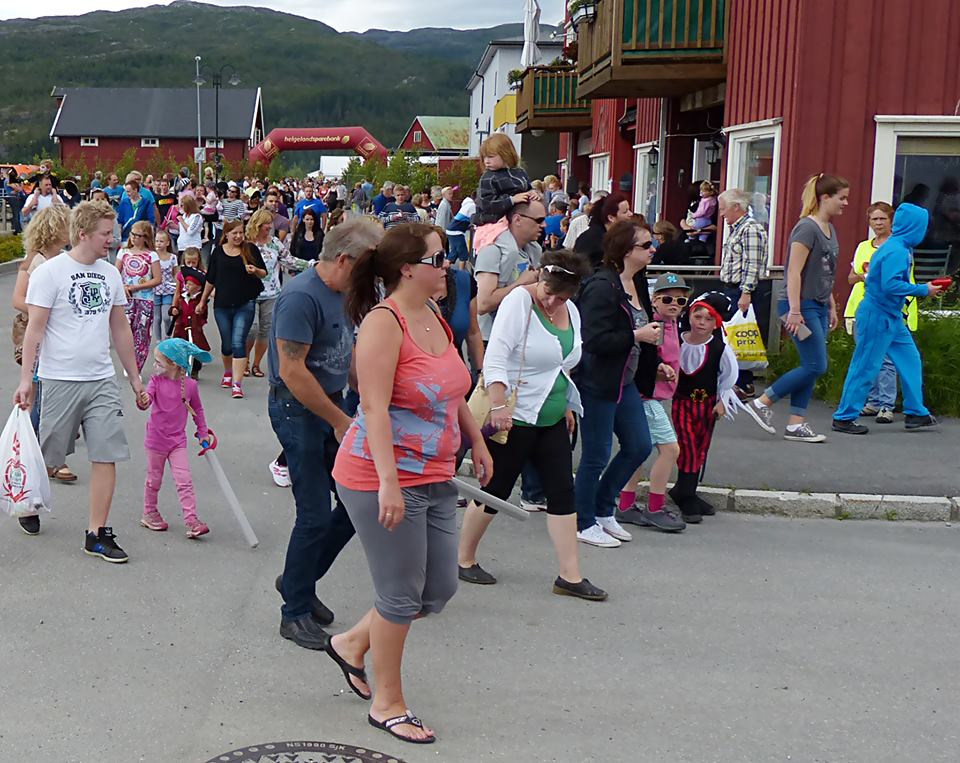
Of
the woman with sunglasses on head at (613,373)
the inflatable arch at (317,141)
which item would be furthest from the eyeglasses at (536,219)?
the inflatable arch at (317,141)

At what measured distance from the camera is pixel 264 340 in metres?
11.9

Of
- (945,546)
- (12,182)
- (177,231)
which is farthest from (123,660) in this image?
(12,182)

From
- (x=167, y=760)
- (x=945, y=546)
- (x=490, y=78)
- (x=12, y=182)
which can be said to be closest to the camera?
(x=167, y=760)

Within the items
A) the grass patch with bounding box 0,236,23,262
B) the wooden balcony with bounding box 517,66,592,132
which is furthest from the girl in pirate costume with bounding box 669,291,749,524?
the grass patch with bounding box 0,236,23,262

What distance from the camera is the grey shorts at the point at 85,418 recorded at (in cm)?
609

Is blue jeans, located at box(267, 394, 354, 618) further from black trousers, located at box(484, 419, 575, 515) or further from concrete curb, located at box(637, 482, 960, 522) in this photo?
concrete curb, located at box(637, 482, 960, 522)

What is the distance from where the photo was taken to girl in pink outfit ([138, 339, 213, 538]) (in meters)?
6.62

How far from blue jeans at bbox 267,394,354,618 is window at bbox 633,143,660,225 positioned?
54.0 ft

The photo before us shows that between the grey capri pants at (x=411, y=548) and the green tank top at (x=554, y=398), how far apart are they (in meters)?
1.50

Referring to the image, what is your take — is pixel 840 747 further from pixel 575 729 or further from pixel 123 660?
pixel 123 660

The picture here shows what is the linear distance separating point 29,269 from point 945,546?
18.6ft

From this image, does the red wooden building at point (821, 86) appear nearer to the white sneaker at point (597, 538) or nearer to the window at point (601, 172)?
the white sneaker at point (597, 538)

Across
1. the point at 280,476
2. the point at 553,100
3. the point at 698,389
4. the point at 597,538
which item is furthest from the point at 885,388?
the point at 553,100

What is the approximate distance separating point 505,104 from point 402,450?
4486 centimetres
